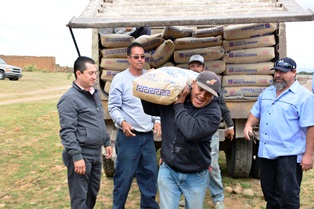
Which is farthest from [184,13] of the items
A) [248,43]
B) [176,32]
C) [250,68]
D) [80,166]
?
[80,166]

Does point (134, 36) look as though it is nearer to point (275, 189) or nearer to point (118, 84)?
point (118, 84)

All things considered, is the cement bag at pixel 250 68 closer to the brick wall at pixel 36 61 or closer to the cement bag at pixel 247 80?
the cement bag at pixel 247 80

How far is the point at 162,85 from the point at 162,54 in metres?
1.84

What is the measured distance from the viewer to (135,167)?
396 cm

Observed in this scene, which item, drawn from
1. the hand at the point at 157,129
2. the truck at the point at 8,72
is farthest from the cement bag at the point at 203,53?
the truck at the point at 8,72

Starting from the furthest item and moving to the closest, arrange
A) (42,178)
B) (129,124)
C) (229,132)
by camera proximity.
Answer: (42,178) → (229,132) → (129,124)

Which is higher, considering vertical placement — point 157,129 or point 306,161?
point 157,129

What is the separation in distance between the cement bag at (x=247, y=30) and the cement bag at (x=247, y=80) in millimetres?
466

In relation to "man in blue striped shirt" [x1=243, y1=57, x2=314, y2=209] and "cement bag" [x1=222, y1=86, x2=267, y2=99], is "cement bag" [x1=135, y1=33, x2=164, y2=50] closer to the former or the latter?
"cement bag" [x1=222, y1=86, x2=267, y2=99]

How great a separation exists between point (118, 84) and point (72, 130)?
86 cm

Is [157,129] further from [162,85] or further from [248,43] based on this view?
[248,43]

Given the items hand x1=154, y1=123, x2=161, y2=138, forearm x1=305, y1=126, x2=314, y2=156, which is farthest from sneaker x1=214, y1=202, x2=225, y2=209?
forearm x1=305, y1=126, x2=314, y2=156

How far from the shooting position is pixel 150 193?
13.3ft

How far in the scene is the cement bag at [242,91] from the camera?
14.9 ft
